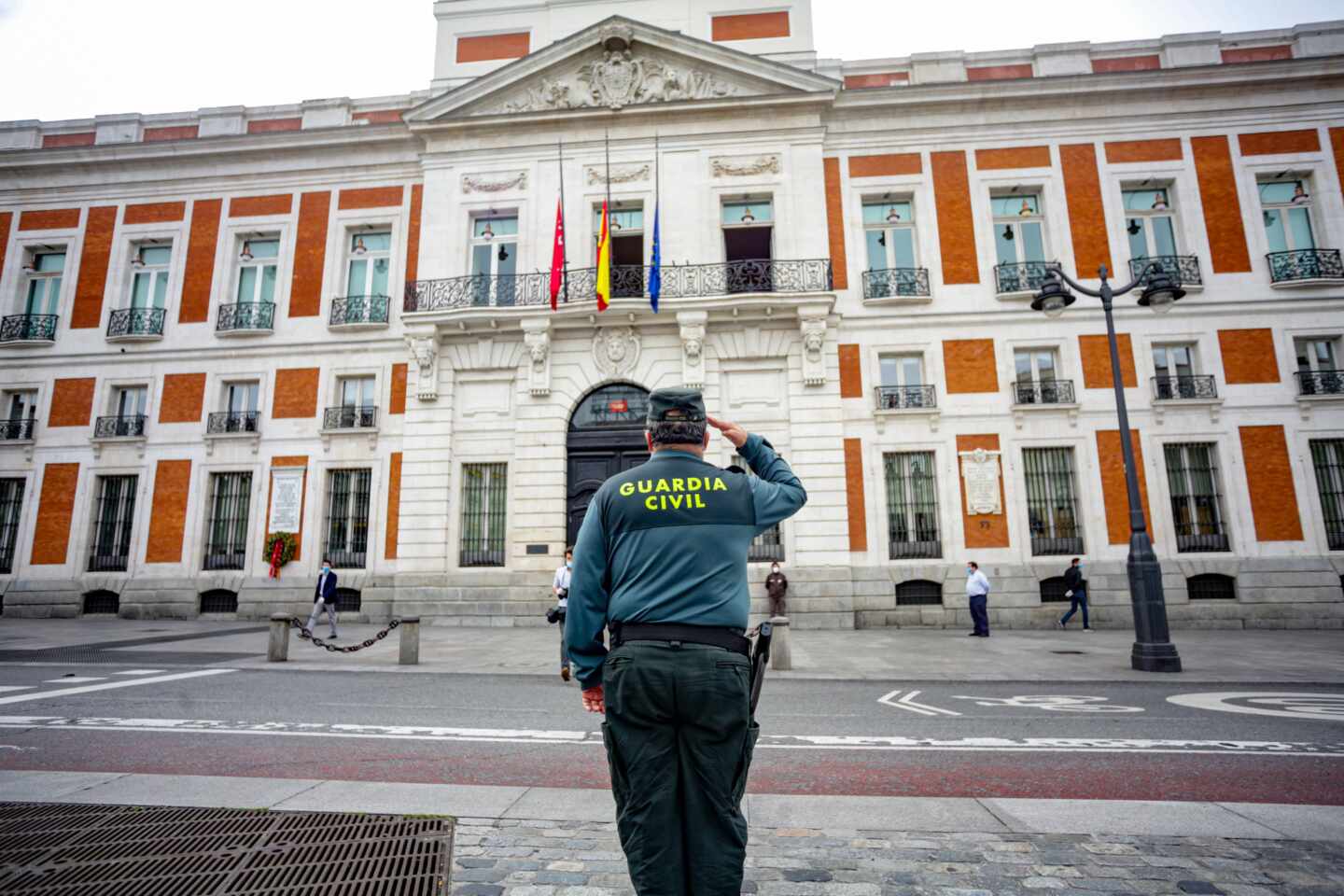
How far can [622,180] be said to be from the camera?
18.6 m

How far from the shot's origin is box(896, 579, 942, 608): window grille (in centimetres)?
1630

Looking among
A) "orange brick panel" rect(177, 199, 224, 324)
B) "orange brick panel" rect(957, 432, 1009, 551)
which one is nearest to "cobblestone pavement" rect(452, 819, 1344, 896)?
"orange brick panel" rect(957, 432, 1009, 551)

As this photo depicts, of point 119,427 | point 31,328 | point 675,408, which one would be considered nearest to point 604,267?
point 675,408

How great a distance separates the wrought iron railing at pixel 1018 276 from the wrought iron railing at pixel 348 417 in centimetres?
1720

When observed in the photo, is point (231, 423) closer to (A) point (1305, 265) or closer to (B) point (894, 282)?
(B) point (894, 282)

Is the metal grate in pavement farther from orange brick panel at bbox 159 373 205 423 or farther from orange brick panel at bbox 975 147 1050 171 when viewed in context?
orange brick panel at bbox 975 147 1050 171

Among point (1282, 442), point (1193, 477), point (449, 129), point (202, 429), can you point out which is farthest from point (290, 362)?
point (1282, 442)

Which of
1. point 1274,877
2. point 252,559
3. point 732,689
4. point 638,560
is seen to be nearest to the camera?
point 732,689

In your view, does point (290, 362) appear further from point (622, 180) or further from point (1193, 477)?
point (1193, 477)

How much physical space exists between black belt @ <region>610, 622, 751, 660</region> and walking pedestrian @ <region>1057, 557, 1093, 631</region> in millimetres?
15701

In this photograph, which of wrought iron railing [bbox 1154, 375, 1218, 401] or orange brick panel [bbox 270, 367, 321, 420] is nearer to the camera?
wrought iron railing [bbox 1154, 375, 1218, 401]

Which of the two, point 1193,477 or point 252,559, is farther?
point 252,559

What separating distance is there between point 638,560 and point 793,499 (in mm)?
714

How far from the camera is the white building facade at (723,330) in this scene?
16.4 metres
